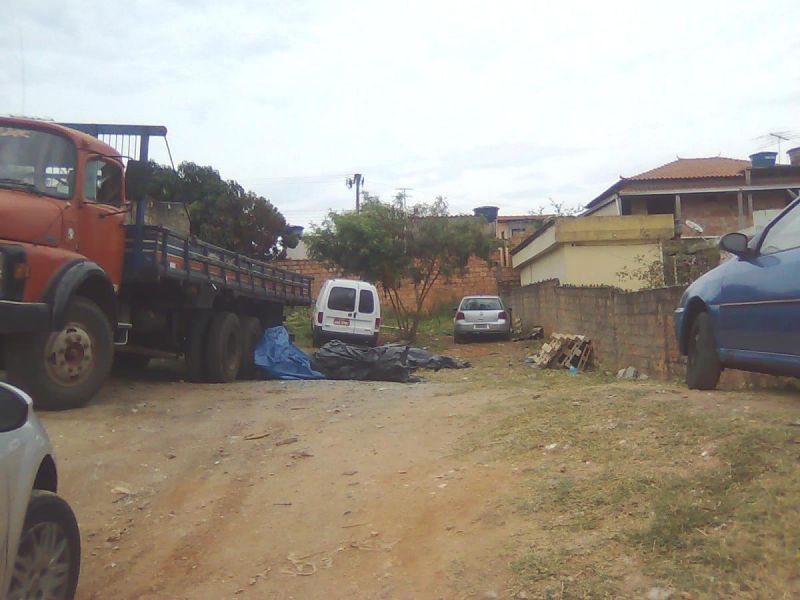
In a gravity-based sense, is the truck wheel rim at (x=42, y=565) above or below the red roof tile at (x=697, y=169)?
below

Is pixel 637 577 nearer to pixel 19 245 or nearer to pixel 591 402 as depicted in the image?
pixel 591 402

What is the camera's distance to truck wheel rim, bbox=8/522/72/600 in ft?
10.1

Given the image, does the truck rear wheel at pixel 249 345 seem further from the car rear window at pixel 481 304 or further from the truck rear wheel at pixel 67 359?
the car rear window at pixel 481 304

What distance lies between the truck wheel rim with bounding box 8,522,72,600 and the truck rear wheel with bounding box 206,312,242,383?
25.5ft

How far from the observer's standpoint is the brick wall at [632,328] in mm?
9825

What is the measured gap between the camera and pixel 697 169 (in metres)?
37.0

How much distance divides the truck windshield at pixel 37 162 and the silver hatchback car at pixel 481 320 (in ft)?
52.0

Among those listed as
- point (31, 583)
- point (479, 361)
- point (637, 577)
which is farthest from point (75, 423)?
point (479, 361)

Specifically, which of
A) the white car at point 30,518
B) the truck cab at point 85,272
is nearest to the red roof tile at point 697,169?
the truck cab at point 85,272

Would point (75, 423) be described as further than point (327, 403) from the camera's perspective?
No

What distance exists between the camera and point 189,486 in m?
5.76

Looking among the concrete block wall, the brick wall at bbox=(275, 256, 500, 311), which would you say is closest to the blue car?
the concrete block wall

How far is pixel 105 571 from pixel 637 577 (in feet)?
9.35

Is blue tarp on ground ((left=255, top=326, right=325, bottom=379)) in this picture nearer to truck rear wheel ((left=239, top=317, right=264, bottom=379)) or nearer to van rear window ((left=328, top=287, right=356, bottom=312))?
truck rear wheel ((left=239, top=317, right=264, bottom=379))
